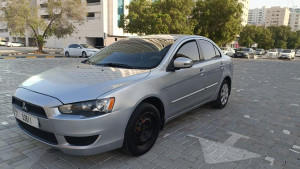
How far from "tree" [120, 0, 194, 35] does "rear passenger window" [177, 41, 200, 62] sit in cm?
1792

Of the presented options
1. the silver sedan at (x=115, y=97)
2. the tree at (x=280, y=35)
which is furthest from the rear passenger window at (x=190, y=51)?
the tree at (x=280, y=35)

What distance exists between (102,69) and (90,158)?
4.02ft

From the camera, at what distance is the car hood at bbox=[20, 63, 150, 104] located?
2.42 metres

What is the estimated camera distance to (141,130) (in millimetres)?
2902

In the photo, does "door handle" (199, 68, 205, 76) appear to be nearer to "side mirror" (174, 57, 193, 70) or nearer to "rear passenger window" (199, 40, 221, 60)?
"rear passenger window" (199, 40, 221, 60)

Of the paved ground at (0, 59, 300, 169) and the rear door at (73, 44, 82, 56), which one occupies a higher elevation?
the rear door at (73, 44, 82, 56)

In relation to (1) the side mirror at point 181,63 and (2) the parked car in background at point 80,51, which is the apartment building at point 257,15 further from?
(1) the side mirror at point 181,63

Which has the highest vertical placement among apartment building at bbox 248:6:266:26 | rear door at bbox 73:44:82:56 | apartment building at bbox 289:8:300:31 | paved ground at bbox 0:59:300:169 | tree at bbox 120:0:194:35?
apartment building at bbox 248:6:266:26

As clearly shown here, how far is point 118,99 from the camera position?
2.51 meters

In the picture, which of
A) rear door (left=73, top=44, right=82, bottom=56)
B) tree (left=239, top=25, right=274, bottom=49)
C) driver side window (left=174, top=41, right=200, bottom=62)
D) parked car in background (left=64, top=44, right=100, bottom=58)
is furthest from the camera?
tree (left=239, top=25, right=274, bottom=49)

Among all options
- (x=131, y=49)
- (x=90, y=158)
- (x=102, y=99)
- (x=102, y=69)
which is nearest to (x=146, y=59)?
(x=131, y=49)

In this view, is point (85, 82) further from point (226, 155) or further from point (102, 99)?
point (226, 155)

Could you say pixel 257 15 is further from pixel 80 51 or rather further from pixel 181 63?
pixel 181 63

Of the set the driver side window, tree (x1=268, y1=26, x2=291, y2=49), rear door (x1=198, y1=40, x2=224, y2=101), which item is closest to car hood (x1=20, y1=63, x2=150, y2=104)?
the driver side window
